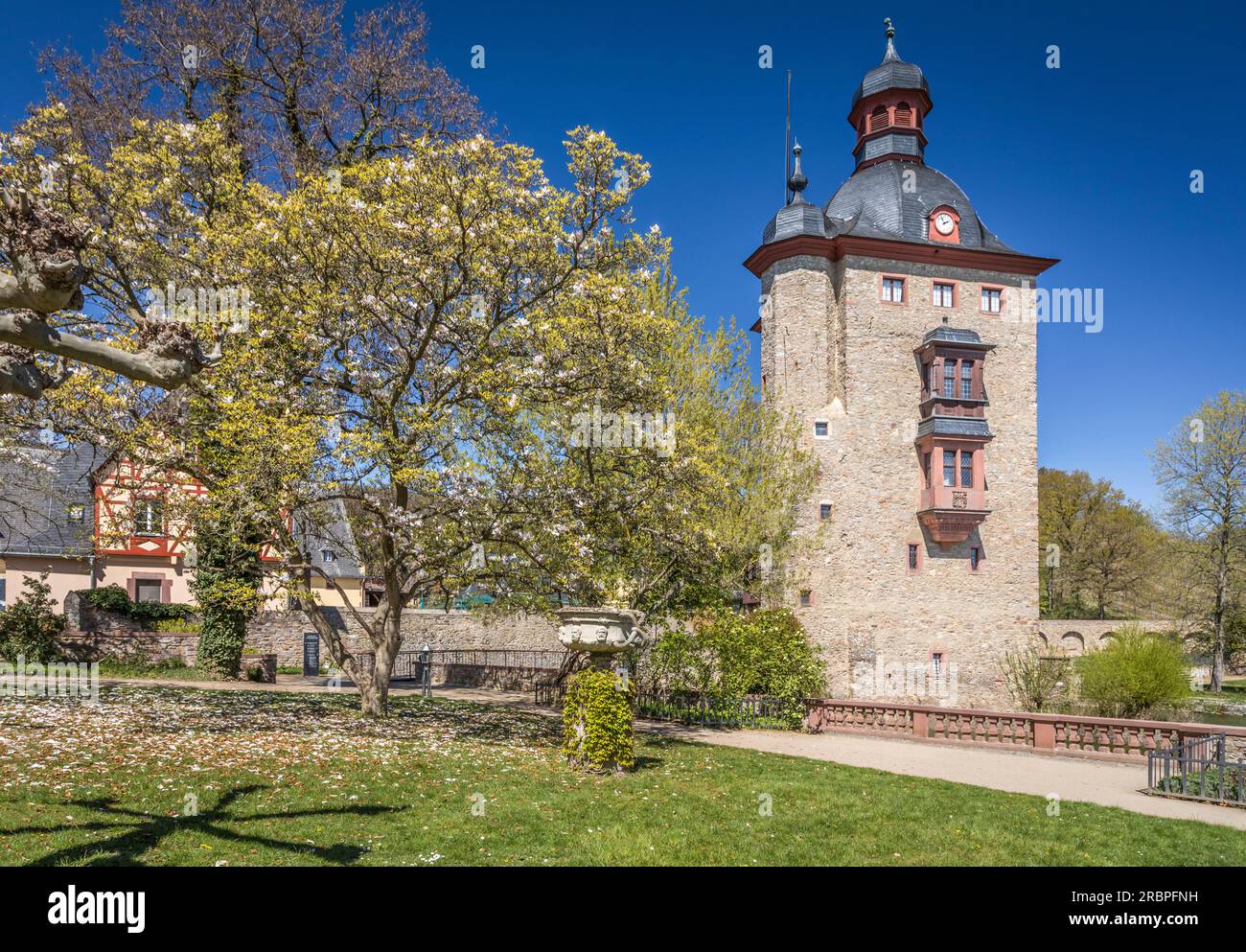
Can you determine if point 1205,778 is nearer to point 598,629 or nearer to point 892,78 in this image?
point 598,629

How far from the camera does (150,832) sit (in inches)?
271

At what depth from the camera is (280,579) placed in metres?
13.1

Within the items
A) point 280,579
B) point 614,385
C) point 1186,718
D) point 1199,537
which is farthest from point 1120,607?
point 280,579

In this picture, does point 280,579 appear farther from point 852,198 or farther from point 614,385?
point 852,198

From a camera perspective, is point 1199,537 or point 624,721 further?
point 1199,537

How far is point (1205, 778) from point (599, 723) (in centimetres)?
858

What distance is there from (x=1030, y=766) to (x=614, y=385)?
9765mm

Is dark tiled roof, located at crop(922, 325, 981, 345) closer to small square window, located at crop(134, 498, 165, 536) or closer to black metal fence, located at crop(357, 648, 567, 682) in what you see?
black metal fence, located at crop(357, 648, 567, 682)

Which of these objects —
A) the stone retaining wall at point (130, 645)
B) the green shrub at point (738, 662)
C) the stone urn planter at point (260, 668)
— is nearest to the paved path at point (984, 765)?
the green shrub at point (738, 662)

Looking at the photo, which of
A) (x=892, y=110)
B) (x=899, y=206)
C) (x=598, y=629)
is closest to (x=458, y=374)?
(x=598, y=629)

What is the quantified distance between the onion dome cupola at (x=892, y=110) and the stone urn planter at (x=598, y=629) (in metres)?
29.4

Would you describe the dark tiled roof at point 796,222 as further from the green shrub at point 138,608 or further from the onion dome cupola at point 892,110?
the green shrub at point 138,608

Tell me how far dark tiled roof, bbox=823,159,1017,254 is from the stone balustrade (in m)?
19.1
